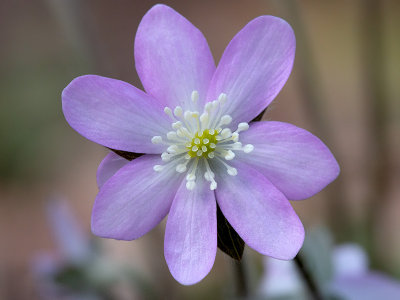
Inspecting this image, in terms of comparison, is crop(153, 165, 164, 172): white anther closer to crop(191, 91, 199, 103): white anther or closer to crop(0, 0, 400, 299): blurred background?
crop(191, 91, 199, 103): white anther

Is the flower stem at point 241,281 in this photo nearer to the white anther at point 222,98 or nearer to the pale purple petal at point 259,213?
the pale purple petal at point 259,213

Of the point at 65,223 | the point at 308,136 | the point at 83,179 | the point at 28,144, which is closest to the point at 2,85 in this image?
the point at 28,144

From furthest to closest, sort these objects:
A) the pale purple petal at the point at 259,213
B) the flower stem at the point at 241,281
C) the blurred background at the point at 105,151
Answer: the blurred background at the point at 105,151 < the flower stem at the point at 241,281 < the pale purple petal at the point at 259,213

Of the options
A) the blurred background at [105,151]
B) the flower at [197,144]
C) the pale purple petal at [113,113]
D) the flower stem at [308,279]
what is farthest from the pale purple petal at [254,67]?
the blurred background at [105,151]

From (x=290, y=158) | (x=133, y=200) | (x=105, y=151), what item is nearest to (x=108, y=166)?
(x=133, y=200)

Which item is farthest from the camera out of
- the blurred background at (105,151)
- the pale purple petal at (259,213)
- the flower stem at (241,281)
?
the blurred background at (105,151)

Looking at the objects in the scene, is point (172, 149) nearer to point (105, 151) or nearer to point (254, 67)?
point (254, 67)
